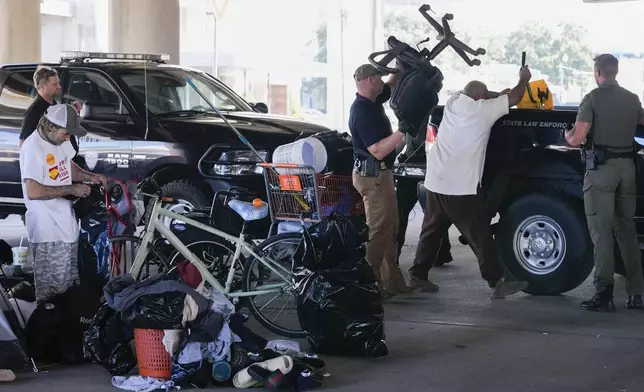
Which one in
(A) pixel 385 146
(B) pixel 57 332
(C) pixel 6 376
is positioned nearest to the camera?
(C) pixel 6 376

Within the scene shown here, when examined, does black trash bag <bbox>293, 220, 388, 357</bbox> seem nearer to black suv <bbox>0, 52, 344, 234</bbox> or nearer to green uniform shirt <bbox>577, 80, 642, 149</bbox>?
green uniform shirt <bbox>577, 80, 642, 149</bbox>

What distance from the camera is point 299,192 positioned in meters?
7.99

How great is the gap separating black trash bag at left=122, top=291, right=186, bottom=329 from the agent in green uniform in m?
3.84

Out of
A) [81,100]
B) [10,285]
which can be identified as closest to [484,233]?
[10,285]

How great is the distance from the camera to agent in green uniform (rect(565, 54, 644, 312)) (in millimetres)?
8906

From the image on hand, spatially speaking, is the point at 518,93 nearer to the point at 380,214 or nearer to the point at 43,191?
the point at 380,214

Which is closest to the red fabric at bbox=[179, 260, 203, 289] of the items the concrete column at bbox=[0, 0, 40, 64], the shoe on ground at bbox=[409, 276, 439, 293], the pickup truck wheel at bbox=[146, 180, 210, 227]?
the shoe on ground at bbox=[409, 276, 439, 293]

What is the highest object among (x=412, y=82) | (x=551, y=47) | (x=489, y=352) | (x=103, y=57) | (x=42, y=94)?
(x=551, y=47)

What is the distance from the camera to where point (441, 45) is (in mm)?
9633

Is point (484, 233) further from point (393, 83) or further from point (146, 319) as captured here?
point (146, 319)

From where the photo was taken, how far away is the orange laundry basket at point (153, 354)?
6684 millimetres

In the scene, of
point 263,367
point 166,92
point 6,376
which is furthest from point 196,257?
point 166,92

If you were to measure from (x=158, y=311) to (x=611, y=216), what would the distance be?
409 cm

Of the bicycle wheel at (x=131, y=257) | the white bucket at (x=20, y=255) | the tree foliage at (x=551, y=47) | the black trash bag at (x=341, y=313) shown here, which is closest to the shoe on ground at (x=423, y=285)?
the black trash bag at (x=341, y=313)
